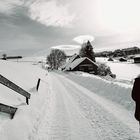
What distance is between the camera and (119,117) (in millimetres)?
8000

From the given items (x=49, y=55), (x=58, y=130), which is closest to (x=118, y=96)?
(x=58, y=130)

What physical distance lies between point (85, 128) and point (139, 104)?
11.4 feet

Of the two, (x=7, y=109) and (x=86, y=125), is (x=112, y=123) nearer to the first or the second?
(x=86, y=125)

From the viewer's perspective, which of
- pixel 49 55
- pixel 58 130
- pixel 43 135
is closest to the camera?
pixel 43 135

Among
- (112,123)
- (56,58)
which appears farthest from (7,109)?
(56,58)

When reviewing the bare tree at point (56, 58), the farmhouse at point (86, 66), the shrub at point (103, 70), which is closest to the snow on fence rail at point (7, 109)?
the shrub at point (103, 70)

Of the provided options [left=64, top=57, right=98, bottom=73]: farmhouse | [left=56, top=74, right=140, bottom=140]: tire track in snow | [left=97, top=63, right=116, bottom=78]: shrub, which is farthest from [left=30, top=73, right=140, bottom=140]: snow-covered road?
[left=64, top=57, right=98, bottom=73]: farmhouse

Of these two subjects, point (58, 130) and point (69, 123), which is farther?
point (69, 123)

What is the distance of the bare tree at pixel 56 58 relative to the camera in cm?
9675

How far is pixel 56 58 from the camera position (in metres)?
97.3

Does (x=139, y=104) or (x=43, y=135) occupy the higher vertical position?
(x=139, y=104)

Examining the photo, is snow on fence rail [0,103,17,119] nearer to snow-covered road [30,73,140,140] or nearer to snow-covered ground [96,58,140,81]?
snow-covered road [30,73,140,140]

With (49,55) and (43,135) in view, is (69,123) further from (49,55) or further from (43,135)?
(49,55)

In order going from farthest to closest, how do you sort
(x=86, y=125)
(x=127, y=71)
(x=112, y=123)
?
(x=127, y=71) → (x=112, y=123) → (x=86, y=125)
